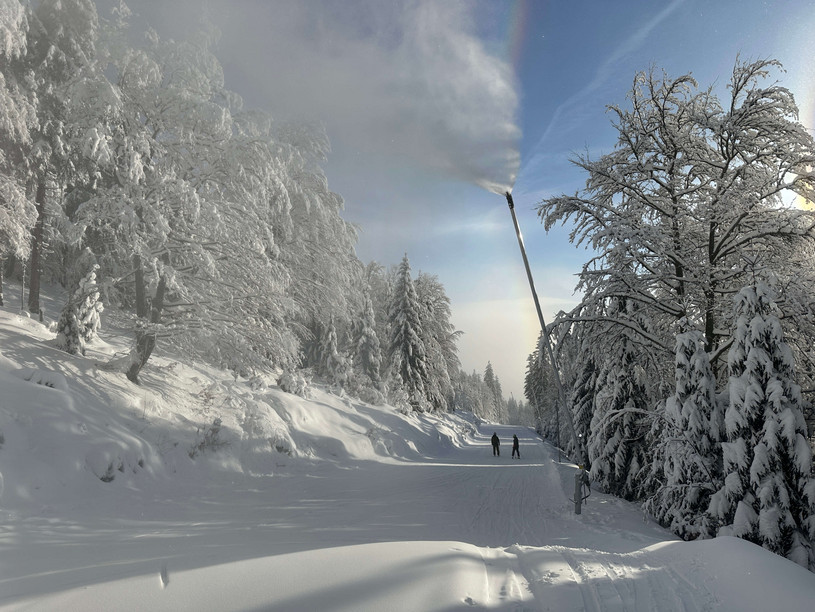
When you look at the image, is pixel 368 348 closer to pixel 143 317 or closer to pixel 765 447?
pixel 143 317

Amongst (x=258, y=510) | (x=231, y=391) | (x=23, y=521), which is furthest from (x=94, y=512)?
(x=231, y=391)

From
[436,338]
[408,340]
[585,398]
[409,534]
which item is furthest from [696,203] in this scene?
[436,338]

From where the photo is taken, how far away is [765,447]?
21.5 feet

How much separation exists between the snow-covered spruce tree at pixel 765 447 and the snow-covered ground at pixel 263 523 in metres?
1.65

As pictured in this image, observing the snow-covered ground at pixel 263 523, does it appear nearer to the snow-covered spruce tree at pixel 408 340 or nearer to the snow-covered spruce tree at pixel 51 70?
the snow-covered spruce tree at pixel 51 70

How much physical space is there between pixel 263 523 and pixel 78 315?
717 centimetres

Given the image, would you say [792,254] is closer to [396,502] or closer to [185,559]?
[396,502]

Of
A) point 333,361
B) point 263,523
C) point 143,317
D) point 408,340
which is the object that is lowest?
point 263,523

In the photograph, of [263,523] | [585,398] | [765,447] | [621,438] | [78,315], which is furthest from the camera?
[585,398]

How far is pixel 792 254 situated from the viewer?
8.50 metres

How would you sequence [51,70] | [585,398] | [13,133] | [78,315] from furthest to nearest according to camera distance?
[585,398] → [51,70] → [13,133] → [78,315]

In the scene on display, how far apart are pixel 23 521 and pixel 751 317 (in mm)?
11506

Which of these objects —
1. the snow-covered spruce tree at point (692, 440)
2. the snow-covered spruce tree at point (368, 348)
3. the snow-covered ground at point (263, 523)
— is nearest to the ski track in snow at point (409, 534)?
the snow-covered ground at point (263, 523)

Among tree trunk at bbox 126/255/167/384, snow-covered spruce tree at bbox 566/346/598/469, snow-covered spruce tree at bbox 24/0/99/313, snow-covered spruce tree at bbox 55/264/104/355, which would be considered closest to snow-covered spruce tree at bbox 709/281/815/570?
snow-covered spruce tree at bbox 566/346/598/469
